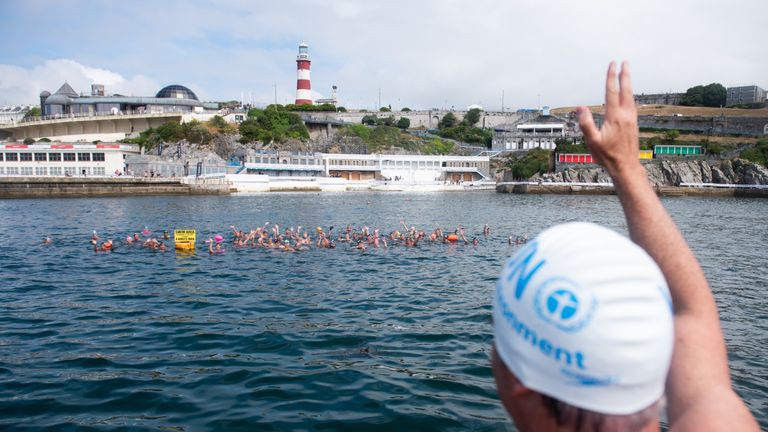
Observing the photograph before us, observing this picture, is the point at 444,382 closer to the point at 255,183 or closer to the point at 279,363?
the point at 279,363

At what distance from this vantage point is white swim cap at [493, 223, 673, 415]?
149 cm

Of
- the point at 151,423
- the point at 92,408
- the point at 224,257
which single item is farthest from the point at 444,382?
the point at 224,257

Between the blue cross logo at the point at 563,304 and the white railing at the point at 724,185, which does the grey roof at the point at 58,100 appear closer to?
the white railing at the point at 724,185

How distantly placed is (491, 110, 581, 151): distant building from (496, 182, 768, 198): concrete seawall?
30595 mm

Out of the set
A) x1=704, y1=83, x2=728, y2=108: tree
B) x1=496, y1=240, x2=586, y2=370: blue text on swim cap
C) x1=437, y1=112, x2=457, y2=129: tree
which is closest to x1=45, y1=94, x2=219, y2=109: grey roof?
x1=437, y1=112, x2=457, y2=129: tree

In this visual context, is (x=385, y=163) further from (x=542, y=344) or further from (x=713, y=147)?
(x=542, y=344)

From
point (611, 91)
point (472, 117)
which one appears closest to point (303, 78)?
point (472, 117)

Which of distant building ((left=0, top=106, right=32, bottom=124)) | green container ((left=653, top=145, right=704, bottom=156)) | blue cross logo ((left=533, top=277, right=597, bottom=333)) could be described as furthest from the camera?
distant building ((left=0, top=106, right=32, bottom=124))

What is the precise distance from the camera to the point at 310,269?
19.6 m

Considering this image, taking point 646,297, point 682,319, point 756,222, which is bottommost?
point 756,222

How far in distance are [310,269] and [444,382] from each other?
11.2 meters

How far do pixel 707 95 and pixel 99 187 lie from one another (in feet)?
500

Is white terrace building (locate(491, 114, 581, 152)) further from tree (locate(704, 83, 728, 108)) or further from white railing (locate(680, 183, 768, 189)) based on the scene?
tree (locate(704, 83, 728, 108))

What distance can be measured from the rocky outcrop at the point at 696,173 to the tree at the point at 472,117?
57088mm
